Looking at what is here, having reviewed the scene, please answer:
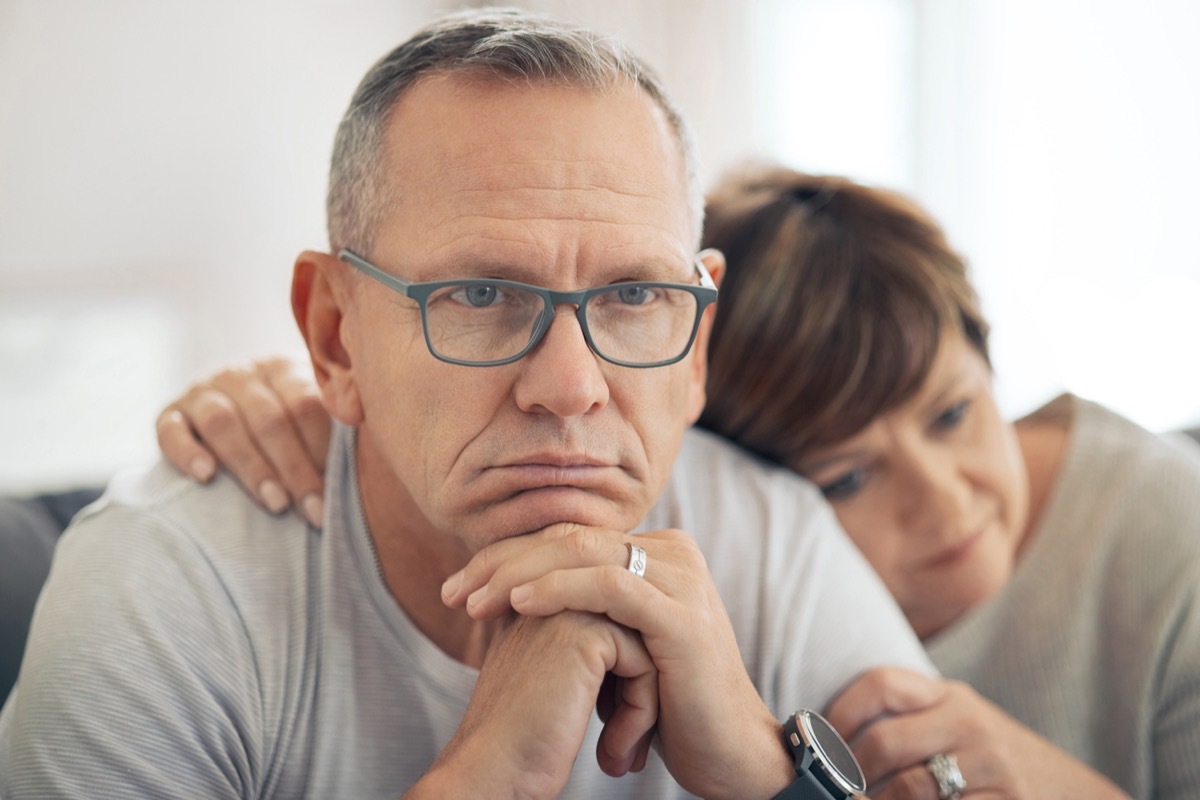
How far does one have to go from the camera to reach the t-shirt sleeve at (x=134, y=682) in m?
1.15

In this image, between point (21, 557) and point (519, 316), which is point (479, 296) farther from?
point (21, 557)

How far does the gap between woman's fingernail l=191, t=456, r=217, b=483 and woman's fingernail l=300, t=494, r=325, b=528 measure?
0.41ft

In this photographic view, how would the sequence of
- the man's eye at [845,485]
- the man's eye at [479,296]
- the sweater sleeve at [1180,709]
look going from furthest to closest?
the man's eye at [845,485] → the sweater sleeve at [1180,709] → the man's eye at [479,296]

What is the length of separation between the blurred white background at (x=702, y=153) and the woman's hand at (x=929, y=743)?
6.89 feet

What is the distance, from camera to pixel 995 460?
1.81m

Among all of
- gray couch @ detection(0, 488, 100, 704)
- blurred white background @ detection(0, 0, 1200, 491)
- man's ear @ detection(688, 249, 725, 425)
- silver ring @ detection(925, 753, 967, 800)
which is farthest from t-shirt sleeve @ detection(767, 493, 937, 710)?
blurred white background @ detection(0, 0, 1200, 491)

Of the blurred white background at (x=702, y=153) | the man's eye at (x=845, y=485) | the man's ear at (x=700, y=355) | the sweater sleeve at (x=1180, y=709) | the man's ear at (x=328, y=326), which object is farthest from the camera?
the blurred white background at (x=702, y=153)

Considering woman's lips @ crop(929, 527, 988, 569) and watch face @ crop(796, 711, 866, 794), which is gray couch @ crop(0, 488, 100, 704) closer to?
watch face @ crop(796, 711, 866, 794)

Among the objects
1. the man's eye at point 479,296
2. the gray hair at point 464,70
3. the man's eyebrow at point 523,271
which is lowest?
the man's eye at point 479,296

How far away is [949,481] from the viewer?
175 cm

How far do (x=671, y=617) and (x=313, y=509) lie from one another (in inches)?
20.6

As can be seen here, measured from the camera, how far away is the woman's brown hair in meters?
1.71

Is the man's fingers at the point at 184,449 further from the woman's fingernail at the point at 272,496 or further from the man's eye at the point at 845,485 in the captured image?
the man's eye at the point at 845,485

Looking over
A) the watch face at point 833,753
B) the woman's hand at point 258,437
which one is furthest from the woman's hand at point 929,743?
the woman's hand at point 258,437
